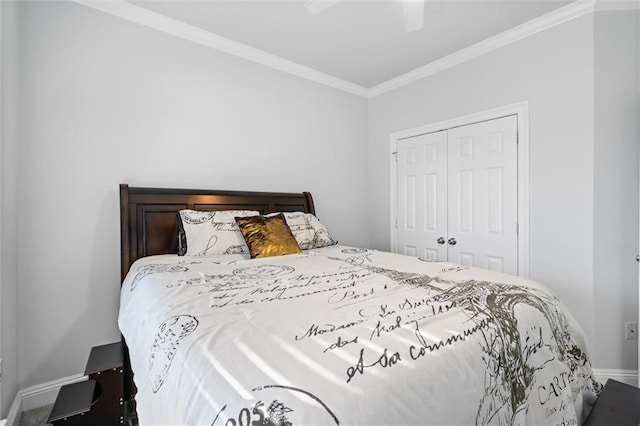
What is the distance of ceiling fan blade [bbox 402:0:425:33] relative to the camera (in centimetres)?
208

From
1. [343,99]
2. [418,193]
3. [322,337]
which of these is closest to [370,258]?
[322,337]

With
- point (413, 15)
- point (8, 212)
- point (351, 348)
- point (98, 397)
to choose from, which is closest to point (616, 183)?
point (413, 15)

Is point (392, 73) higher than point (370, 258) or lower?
higher

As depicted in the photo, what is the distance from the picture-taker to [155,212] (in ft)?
7.44

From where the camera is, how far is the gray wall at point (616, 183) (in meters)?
2.12

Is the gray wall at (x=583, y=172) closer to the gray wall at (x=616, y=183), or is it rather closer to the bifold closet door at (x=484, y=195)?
the gray wall at (x=616, y=183)

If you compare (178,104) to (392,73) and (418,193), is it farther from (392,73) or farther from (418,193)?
(418,193)

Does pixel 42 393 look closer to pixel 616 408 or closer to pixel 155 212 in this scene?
pixel 155 212

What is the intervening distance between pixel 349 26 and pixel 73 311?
2.96 meters

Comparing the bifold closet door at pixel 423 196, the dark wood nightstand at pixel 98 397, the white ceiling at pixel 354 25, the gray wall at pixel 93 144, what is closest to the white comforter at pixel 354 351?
the dark wood nightstand at pixel 98 397

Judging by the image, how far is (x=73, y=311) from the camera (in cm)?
206

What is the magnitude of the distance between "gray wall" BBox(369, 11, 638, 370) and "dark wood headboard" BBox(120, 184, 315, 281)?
2.54m

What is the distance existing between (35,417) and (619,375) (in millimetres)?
3893

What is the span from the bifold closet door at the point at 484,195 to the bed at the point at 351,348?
131 centimetres
